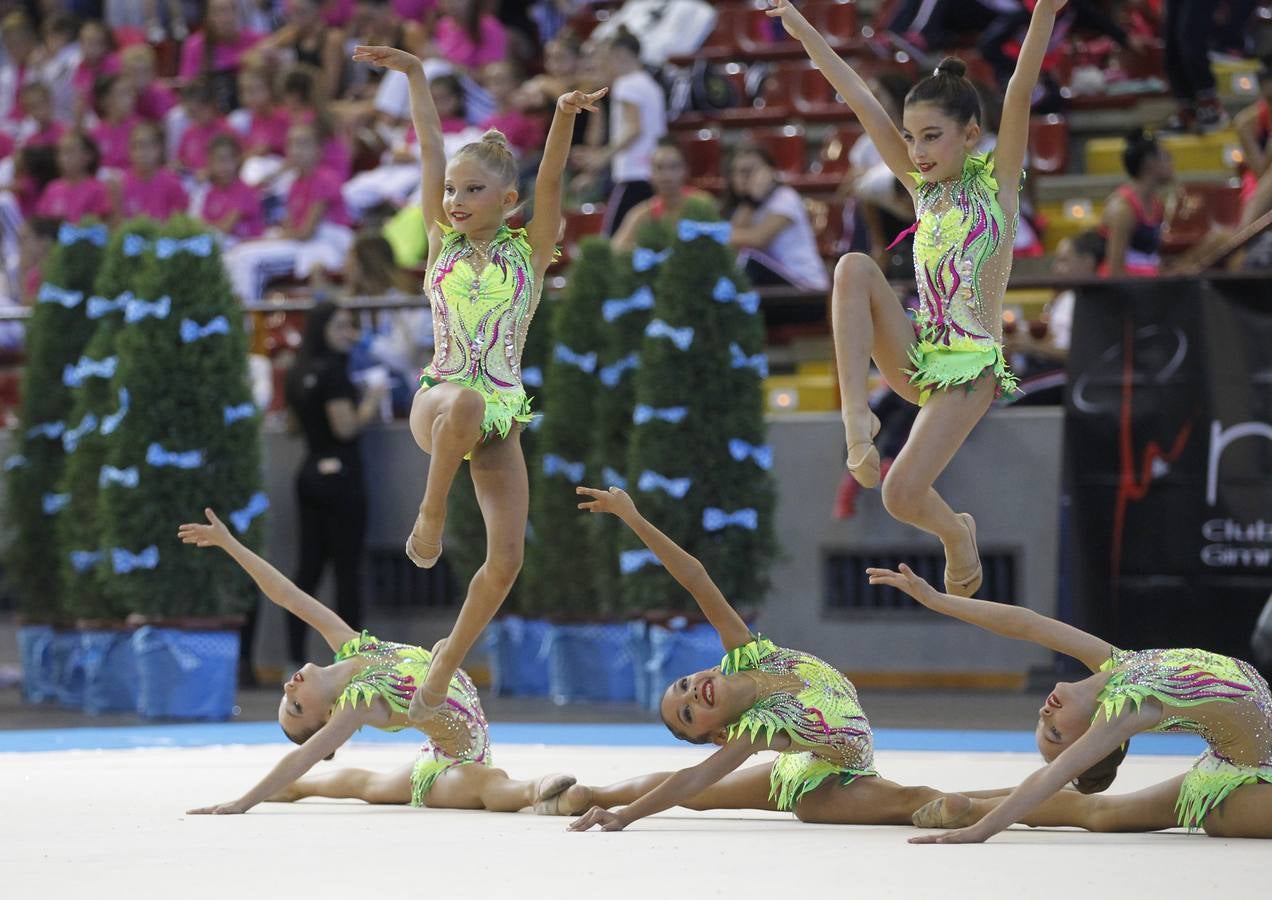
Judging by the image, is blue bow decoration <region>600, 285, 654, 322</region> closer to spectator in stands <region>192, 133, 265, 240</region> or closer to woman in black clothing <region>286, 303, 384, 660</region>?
woman in black clothing <region>286, 303, 384, 660</region>

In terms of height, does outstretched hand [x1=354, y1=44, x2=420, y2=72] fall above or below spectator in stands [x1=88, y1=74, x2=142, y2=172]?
below

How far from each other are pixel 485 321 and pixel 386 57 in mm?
770

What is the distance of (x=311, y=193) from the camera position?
10.9 metres

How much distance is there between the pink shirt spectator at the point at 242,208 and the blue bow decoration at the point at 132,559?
3.31 m

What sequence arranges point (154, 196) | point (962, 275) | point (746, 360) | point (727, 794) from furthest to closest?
point (154, 196) < point (746, 360) < point (727, 794) < point (962, 275)

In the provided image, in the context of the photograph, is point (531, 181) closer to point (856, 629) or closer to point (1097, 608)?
point (856, 629)

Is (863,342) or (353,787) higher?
(863,342)

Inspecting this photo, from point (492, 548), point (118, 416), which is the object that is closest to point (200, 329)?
point (118, 416)

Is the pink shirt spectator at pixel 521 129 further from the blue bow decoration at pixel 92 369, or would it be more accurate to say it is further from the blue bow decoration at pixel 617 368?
the blue bow decoration at pixel 92 369

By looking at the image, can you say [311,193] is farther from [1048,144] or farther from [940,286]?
[940,286]

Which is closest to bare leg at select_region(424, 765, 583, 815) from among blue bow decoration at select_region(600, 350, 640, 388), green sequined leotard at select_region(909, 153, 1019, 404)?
green sequined leotard at select_region(909, 153, 1019, 404)

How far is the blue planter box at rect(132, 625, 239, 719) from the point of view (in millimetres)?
8484

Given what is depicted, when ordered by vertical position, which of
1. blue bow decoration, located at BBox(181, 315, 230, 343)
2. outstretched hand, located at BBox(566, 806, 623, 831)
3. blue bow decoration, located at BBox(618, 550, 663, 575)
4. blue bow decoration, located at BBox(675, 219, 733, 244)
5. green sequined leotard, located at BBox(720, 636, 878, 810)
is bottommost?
outstretched hand, located at BBox(566, 806, 623, 831)

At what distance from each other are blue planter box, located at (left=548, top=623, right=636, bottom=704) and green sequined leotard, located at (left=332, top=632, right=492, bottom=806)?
10.9ft
